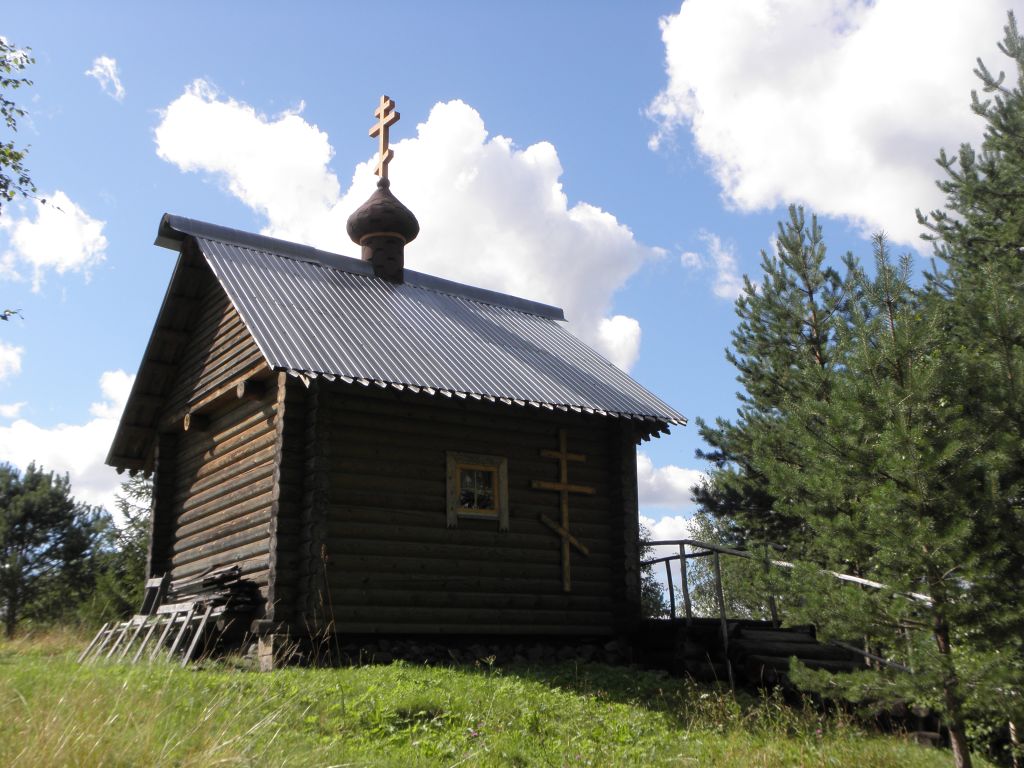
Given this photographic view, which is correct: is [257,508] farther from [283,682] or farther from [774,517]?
[774,517]

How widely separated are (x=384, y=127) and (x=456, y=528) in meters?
8.79

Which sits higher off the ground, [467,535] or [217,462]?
[217,462]

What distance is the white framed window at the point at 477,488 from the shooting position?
13148 millimetres

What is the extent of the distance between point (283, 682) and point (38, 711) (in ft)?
12.9

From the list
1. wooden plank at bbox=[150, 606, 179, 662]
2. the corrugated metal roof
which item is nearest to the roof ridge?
the corrugated metal roof

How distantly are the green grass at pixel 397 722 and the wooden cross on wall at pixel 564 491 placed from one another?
2439 mm

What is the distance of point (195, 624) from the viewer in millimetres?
12242

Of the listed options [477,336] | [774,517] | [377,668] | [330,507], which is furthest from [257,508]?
[774,517]

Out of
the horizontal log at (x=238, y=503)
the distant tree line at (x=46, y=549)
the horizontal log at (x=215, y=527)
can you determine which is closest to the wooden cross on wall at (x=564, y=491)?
the horizontal log at (x=238, y=503)

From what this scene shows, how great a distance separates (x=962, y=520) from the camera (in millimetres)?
7871

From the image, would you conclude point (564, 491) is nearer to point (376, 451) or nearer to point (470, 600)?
point (470, 600)

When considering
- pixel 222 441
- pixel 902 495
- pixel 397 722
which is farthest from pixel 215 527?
pixel 902 495

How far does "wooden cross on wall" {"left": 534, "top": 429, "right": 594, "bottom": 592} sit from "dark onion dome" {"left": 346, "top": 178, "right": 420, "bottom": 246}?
547 cm

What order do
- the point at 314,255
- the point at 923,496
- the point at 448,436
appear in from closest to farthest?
the point at 923,496 → the point at 448,436 → the point at 314,255
